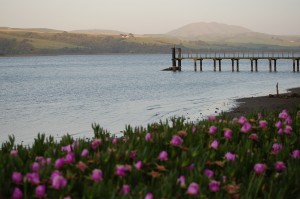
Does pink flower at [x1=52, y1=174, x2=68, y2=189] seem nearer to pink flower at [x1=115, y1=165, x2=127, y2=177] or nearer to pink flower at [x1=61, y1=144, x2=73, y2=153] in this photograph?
pink flower at [x1=115, y1=165, x2=127, y2=177]

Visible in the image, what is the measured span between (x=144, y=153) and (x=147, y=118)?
18692mm

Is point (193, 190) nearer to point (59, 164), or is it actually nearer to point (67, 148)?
point (59, 164)

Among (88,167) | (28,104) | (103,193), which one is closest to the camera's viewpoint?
(103,193)

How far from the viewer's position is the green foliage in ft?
13.4

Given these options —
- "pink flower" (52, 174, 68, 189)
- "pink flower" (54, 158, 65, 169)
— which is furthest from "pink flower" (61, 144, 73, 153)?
"pink flower" (52, 174, 68, 189)

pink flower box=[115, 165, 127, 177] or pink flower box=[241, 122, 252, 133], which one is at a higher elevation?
pink flower box=[241, 122, 252, 133]

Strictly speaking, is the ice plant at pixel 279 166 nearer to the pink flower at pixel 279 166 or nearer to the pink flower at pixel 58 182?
the pink flower at pixel 279 166

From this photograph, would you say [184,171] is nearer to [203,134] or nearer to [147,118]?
[203,134]

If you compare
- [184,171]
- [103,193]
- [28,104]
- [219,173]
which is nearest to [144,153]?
[184,171]

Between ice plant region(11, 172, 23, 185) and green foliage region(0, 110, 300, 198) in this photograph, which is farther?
ice plant region(11, 172, 23, 185)

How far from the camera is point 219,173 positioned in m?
5.01

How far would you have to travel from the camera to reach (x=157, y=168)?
15.6ft

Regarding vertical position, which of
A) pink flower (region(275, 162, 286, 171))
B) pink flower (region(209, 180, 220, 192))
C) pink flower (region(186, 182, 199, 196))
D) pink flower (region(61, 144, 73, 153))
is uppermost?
pink flower (region(61, 144, 73, 153))

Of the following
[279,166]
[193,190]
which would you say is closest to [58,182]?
[193,190]
